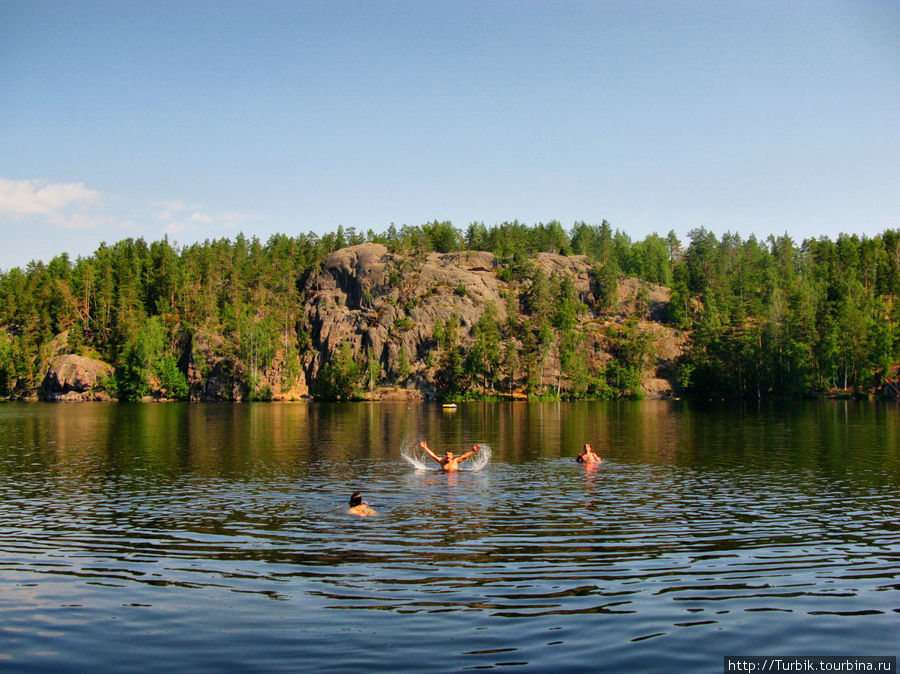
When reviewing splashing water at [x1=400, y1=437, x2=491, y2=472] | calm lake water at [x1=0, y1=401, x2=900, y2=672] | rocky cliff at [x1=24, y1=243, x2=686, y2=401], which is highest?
rocky cliff at [x1=24, y1=243, x2=686, y2=401]

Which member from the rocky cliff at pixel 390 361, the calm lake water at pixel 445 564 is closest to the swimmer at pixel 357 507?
the calm lake water at pixel 445 564

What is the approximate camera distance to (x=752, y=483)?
37.3m

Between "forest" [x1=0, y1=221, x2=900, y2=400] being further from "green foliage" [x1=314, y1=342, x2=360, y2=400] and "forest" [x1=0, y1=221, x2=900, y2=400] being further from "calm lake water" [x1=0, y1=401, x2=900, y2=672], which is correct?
"calm lake water" [x1=0, y1=401, x2=900, y2=672]

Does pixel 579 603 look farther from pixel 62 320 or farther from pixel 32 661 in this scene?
pixel 62 320

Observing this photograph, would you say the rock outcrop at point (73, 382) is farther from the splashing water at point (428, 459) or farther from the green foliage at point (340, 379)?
the splashing water at point (428, 459)

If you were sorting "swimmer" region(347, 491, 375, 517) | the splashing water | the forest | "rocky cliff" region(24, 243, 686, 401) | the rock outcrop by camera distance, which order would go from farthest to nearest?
"rocky cliff" region(24, 243, 686, 401)
the rock outcrop
the forest
the splashing water
"swimmer" region(347, 491, 375, 517)

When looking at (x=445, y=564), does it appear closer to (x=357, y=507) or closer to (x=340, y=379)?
(x=357, y=507)

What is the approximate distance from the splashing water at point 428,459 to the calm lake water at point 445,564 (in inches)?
→ 54.0

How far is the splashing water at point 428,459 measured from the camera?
147ft

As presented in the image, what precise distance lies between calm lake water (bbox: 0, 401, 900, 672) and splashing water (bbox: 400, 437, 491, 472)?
1.37 meters

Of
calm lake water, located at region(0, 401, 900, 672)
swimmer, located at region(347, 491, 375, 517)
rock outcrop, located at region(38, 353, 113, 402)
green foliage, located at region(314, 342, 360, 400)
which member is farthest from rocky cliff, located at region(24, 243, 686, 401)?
swimmer, located at region(347, 491, 375, 517)

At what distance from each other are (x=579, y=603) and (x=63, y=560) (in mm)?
16259

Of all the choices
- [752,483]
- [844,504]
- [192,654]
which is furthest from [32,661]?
[752,483]

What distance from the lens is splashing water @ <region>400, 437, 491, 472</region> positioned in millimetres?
44906
